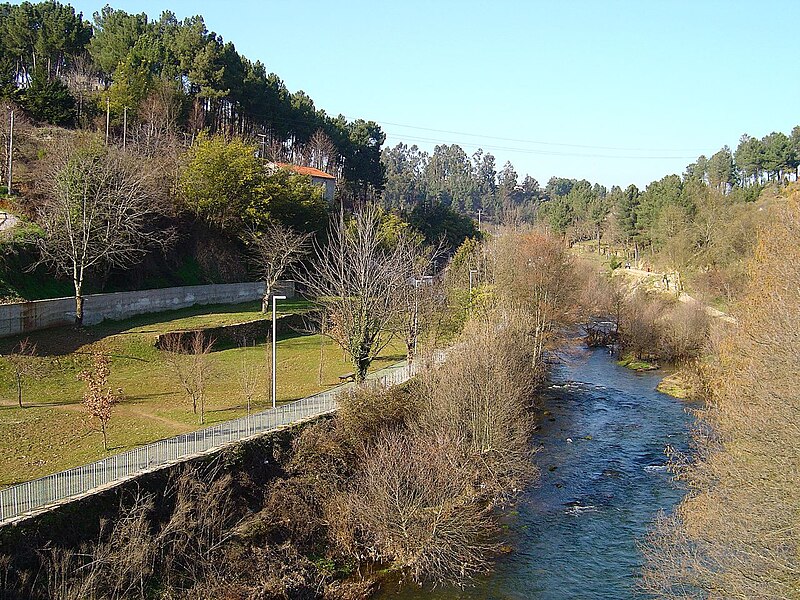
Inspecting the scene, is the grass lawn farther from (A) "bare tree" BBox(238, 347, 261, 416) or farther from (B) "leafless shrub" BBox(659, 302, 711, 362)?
(B) "leafless shrub" BBox(659, 302, 711, 362)

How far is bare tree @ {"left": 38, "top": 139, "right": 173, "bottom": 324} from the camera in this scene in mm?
32969

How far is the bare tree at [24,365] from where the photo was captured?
2381cm

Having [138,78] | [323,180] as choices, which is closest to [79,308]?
[138,78]

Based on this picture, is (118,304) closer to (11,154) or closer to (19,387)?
(11,154)

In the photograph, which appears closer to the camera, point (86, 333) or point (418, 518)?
point (418, 518)

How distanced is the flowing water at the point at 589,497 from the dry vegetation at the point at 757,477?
70.7 inches

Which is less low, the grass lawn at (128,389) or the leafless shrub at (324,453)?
the grass lawn at (128,389)

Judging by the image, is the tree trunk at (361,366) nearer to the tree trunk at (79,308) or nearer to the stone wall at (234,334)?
the stone wall at (234,334)

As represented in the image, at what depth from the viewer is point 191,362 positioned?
28375mm

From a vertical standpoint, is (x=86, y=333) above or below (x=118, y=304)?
below

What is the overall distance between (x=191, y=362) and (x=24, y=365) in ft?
20.7

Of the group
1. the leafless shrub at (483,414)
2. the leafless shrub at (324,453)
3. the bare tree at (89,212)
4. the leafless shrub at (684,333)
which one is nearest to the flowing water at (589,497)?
the leafless shrub at (483,414)

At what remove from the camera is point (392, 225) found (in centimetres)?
5675

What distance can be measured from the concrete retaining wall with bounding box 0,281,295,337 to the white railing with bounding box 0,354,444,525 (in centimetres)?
1285
